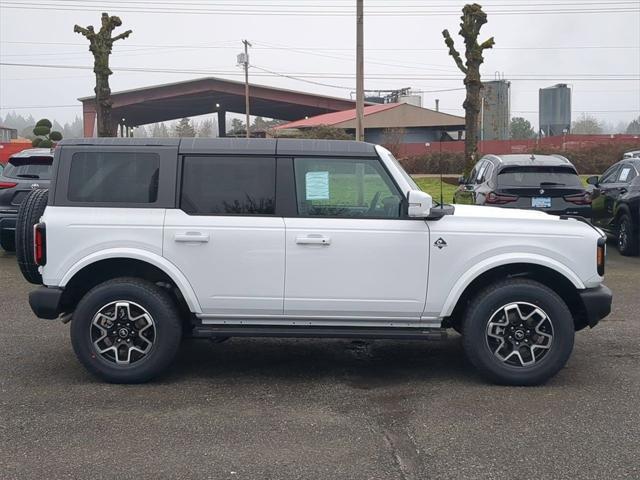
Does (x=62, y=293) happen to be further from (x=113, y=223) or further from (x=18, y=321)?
(x=18, y=321)

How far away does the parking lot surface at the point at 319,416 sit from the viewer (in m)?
4.28

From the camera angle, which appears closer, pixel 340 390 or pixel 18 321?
pixel 340 390

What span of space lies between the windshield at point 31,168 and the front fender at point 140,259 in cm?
745

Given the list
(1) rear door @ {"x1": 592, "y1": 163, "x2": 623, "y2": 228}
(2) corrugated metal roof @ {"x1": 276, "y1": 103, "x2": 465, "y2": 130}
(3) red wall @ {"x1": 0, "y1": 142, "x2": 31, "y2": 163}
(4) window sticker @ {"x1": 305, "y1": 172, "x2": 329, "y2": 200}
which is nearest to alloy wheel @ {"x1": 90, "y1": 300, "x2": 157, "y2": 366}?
(4) window sticker @ {"x1": 305, "y1": 172, "x2": 329, "y2": 200}

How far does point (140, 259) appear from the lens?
558 cm

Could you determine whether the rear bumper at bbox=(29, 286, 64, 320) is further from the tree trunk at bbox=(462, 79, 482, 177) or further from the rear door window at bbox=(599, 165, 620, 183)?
the tree trunk at bbox=(462, 79, 482, 177)

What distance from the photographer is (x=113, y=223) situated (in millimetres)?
5602

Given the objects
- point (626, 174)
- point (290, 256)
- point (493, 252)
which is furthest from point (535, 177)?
point (290, 256)

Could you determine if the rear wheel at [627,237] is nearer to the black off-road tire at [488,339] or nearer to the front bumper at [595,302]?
the front bumper at [595,302]

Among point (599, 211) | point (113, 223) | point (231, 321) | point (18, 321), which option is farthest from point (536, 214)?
point (599, 211)

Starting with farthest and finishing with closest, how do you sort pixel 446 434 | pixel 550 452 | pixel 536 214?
pixel 536 214
pixel 446 434
pixel 550 452

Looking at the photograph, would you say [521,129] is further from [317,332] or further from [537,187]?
[317,332]

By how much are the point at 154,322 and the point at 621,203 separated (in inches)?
371

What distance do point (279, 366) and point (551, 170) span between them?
6.99m
